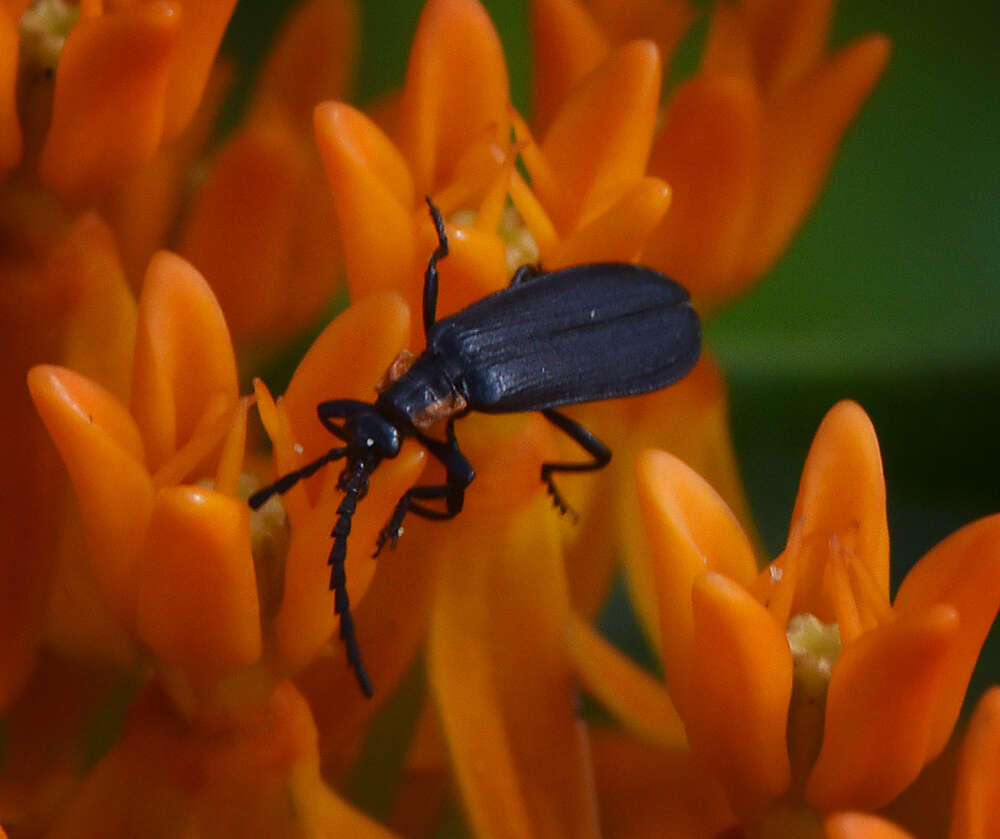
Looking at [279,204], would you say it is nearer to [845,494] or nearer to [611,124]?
[611,124]

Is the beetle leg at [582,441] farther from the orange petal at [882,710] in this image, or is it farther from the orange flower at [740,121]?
the orange petal at [882,710]

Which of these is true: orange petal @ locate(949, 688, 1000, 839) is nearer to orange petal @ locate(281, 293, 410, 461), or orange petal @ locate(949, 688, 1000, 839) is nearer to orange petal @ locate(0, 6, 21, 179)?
orange petal @ locate(281, 293, 410, 461)

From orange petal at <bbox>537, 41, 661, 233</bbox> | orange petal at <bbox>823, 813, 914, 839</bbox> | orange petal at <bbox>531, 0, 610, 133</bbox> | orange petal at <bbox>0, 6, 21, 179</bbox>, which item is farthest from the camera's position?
orange petal at <bbox>531, 0, 610, 133</bbox>

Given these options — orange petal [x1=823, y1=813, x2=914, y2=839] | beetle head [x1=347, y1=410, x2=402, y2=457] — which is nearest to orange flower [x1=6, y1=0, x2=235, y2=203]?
beetle head [x1=347, y1=410, x2=402, y2=457]

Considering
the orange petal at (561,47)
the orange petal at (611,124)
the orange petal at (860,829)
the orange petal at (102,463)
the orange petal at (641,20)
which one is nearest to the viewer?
the orange petal at (860,829)

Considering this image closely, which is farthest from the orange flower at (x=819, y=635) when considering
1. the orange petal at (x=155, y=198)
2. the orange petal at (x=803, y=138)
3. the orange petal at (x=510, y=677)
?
the orange petal at (x=155, y=198)

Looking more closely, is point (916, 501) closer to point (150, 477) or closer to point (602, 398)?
point (602, 398)
